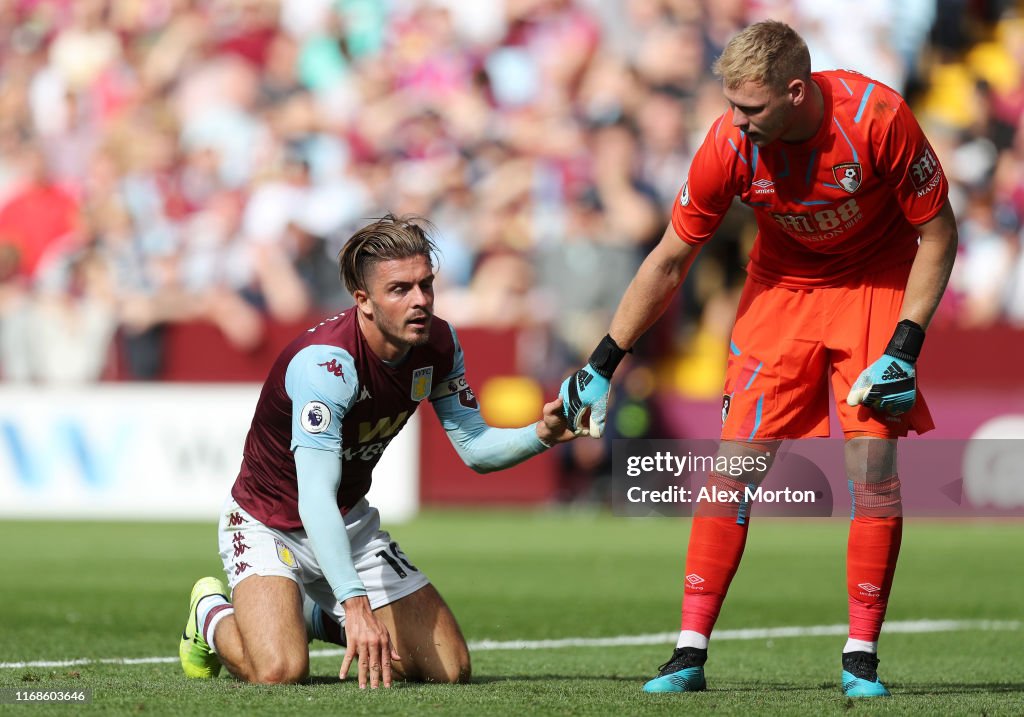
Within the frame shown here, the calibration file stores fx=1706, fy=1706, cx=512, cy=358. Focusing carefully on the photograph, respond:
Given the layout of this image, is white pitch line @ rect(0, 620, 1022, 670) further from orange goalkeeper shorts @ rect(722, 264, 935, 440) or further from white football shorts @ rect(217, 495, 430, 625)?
orange goalkeeper shorts @ rect(722, 264, 935, 440)

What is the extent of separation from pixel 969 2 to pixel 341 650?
1270 centimetres

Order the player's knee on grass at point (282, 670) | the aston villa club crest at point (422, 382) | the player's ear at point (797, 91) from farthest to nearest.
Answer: the aston villa club crest at point (422, 382), the player's knee on grass at point (282, 670), the player's ear at point (797, 91)

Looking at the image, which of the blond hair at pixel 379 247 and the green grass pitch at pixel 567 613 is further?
the blond hair at pixel 379 247

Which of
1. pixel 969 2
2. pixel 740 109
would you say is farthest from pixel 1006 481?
pixel 740 109

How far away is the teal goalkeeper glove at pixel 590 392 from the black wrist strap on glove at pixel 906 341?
0.93 m

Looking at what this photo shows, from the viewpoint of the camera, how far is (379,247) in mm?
5840

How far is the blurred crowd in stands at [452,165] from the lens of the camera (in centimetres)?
1501

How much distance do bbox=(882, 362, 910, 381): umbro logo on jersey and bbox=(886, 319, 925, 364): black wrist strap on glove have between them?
0.12 feet

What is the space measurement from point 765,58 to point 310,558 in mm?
2421

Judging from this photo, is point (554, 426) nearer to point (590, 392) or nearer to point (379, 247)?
point (590, 392)

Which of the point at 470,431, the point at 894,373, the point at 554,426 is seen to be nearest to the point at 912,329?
the point at 894,373

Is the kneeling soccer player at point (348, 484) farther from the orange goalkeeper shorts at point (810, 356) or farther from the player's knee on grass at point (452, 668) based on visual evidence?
the orange goalkeeper shorts at point (810, 356)

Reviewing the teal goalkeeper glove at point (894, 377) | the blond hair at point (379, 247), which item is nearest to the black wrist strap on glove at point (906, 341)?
the teal goalkeeper glove at point (894, 377)

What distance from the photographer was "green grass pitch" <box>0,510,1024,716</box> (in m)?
5.39
